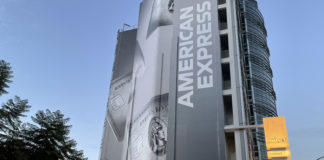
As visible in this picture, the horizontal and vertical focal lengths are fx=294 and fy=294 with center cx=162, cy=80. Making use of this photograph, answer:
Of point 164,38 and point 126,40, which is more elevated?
point 126,40

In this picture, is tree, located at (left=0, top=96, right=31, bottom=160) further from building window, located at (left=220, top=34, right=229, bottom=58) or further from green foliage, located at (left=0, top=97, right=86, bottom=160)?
building window, located at (left=220, top=34, right=229, bottom=58)

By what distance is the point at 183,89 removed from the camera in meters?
25.8

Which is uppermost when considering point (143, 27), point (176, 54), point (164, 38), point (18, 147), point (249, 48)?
point (249, 48)

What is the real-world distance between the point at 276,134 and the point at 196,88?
287 inches

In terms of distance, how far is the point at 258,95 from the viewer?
76.4 meters

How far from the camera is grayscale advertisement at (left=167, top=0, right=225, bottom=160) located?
22641mm

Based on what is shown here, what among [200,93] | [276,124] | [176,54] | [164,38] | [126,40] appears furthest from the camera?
[126,40]

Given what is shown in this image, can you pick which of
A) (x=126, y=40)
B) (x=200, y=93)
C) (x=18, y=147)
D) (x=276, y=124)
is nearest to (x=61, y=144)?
(x=18, y=147)

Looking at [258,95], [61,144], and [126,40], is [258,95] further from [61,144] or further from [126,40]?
[61,144]

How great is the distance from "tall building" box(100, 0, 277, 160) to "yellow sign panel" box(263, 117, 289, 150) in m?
1.79

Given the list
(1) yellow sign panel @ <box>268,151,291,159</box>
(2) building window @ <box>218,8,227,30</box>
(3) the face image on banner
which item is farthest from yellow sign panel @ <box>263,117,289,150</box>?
(3) the face image on banner

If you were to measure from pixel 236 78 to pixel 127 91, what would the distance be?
21.9m

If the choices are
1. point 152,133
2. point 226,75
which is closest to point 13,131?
point 152,133

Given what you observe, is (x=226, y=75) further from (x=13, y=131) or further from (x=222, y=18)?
(x=13, y=131)
